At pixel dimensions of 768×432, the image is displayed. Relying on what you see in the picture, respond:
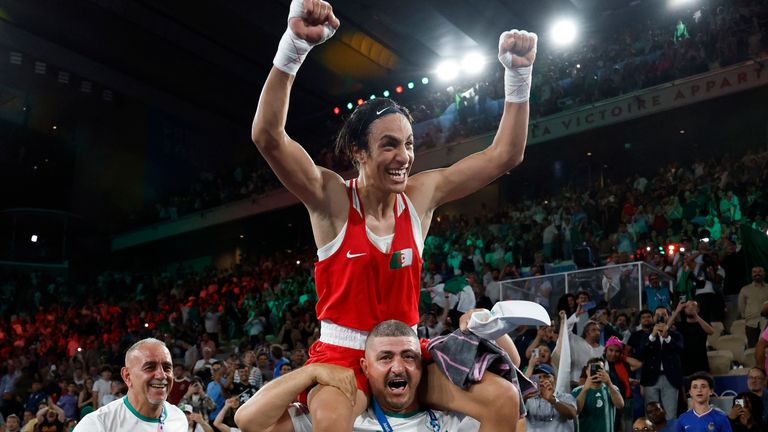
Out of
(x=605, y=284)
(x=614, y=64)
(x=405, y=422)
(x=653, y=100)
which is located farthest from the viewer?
(x=614, y=64)

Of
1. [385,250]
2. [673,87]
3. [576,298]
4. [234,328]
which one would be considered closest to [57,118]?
[234,328]

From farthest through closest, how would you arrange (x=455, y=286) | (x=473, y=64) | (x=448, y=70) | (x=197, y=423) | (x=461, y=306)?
(x=448, y=70)
(x=473, y=64)
(x=455, y=286)
(x=461, y=306)
(x=197, y=423)

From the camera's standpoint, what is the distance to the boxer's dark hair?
376 cm

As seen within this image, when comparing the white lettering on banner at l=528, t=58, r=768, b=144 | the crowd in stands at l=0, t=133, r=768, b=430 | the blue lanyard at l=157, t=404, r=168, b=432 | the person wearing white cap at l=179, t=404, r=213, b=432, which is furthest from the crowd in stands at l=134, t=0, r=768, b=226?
the blue lanyard at l=157, t=404, r=168, b=432

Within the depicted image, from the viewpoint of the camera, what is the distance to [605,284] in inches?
430

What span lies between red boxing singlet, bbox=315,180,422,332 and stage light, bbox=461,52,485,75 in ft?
62.4

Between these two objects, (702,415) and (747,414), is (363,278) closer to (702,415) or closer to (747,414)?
(702,415)

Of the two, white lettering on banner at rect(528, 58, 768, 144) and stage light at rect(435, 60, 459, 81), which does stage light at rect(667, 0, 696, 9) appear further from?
stage light at rect(435, 60, 459, 81)

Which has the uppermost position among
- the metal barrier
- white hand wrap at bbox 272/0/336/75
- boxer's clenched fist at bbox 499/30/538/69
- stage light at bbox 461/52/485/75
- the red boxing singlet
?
stage light at bbox 461/52/485/75

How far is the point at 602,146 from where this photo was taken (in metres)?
21.4

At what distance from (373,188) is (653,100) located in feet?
51.3

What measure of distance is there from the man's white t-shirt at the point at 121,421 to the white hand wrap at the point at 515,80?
3100 mm

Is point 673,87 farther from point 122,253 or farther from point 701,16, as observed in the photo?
point 122,253

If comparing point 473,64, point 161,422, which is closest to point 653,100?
point 473,64
